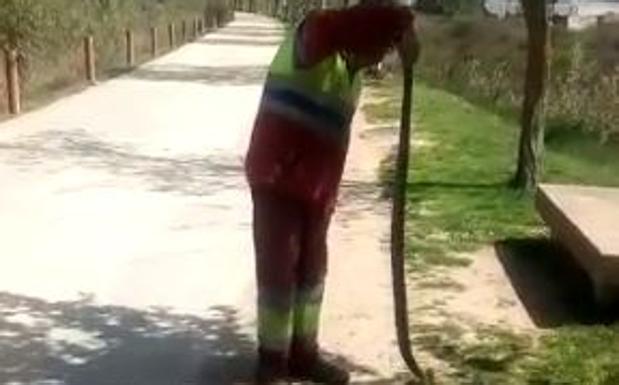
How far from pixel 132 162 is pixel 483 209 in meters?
4.28

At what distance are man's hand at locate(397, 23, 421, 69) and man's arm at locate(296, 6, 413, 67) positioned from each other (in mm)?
21

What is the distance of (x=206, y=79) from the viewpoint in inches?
988

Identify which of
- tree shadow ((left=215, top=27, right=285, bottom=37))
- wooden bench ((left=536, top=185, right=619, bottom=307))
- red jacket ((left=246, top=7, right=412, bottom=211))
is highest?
red jacket ((left=246, top=7, right=412, bottom=211))

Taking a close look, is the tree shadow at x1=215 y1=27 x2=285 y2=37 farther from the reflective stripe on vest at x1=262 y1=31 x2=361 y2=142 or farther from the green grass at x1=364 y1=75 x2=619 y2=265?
the reflective stripe on vest at x1=262 y1=31 x2=361 y2=142

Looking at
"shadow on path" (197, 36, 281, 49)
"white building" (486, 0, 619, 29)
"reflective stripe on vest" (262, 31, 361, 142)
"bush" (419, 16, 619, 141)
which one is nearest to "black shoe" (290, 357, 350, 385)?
"reflective stripe on vest" (262, 31, 361, 142)

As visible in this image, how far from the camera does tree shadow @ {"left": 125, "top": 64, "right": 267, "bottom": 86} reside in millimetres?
24438

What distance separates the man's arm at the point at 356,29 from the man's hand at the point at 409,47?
0.07 feet

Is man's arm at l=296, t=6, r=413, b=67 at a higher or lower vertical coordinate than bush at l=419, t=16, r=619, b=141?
higher

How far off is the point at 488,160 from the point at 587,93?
38.1ft

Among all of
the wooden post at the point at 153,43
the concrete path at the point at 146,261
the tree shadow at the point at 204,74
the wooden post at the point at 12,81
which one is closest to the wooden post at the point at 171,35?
the wooden post at the point at 153,43

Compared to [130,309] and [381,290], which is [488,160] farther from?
[130,309]

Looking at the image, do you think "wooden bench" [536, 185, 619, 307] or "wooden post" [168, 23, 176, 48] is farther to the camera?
"wooden post" [168, 23, 176, 48]

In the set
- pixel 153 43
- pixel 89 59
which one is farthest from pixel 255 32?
pixel 89 59

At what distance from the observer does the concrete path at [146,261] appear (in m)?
5.67
